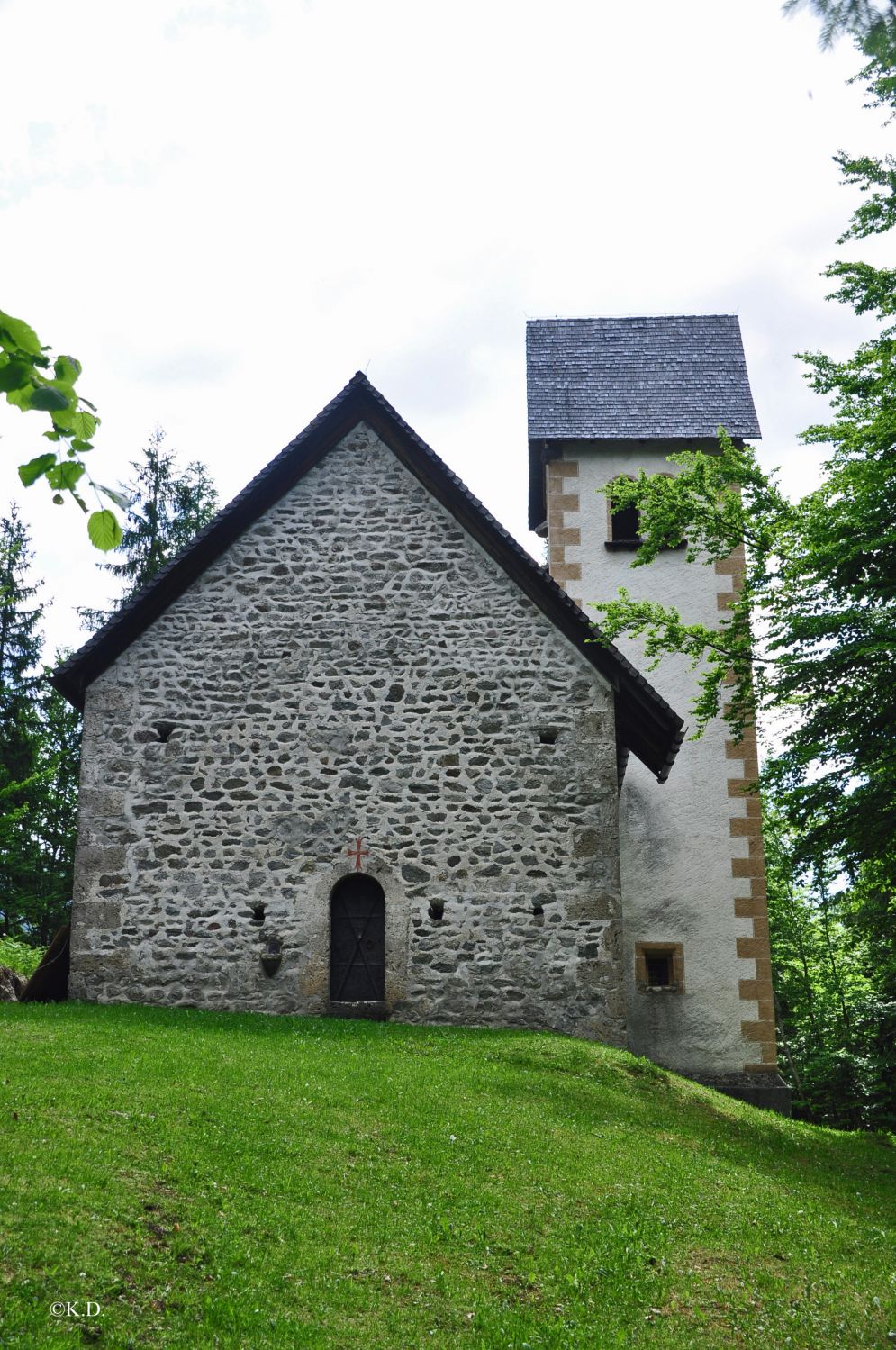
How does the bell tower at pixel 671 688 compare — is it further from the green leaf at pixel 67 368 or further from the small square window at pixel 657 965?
the green leaf at pixel 67 368

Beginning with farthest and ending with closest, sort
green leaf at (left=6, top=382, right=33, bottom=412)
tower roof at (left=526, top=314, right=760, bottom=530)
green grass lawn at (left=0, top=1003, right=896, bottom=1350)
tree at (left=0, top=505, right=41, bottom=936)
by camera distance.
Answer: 1. tree at (left=0, top=505, right=41, bottom=936)
2. tower roof at (left=526, top=314, right=760, bottom=530)
3. green grass lawn at (left=0, top=1003, right=896, bottom=1350)
4. green leaf at (left=6, top=382, right=33, bottom=412)

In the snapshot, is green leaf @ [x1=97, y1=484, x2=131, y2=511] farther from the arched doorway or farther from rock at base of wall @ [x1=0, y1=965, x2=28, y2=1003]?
rock at base of wall @ [x1=0, y1=965, x2=28, y2=1003]

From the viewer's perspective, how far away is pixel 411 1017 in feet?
38.7

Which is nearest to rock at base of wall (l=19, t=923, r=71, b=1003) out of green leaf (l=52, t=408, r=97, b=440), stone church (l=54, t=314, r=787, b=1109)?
stone church (l=54, t=314, r=787, b=1109)

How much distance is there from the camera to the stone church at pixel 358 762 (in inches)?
470

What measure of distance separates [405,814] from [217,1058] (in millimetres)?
3775

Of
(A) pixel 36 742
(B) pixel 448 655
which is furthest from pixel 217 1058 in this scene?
(A) pixel 36 742

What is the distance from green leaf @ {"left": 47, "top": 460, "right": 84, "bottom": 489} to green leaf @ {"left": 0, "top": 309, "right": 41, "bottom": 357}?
0.31m

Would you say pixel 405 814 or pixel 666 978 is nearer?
pixel 405 814

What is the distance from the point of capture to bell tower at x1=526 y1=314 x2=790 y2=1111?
48.4ft

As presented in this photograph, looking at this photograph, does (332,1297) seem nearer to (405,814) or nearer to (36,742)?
(405,814)

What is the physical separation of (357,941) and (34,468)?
31.4ft

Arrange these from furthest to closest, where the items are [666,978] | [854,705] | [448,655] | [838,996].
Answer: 1. [838,996]
2. [666,978]
3. [448,655]
4. [854,705]

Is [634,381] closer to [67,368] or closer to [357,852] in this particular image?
[357,852]
